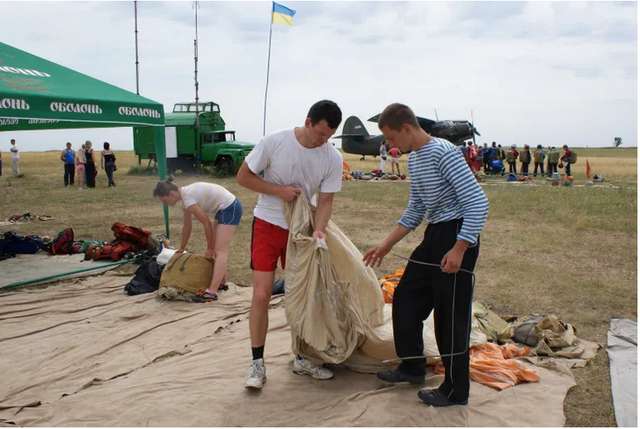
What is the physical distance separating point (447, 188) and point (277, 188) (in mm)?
1006

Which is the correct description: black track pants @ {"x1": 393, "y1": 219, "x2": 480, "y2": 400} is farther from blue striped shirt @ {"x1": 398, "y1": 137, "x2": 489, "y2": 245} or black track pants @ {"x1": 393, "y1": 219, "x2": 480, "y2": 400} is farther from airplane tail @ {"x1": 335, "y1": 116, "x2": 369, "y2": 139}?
airplane tail @ {"x1": 335, "y1": 116, "x2": 369, "y2": 139}

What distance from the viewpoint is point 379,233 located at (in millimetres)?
9797

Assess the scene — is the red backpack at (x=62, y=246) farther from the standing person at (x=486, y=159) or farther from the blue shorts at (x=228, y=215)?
the standing person at (x=486, y=159)

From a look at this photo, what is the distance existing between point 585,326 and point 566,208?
8886mm

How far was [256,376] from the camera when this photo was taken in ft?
11.1

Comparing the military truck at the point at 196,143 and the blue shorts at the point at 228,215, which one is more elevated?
the military truck at the point at 196,143

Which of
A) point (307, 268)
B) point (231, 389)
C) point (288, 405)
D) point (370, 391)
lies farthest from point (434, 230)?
point (231, 389)

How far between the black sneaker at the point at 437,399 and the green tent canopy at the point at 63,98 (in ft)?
16.2

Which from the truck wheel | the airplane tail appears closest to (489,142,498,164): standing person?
the airplane tail

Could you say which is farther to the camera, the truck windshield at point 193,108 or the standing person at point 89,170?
the truck windshield at point 193,108

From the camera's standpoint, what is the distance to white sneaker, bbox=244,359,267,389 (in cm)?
333

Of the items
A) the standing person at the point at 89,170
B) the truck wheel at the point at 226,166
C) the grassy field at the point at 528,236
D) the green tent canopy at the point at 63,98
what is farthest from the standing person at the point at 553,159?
the green tent canopy at the point at 63,98

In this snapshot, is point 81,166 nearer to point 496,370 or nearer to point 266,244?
point 266,244

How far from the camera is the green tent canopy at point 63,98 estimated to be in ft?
19.6
